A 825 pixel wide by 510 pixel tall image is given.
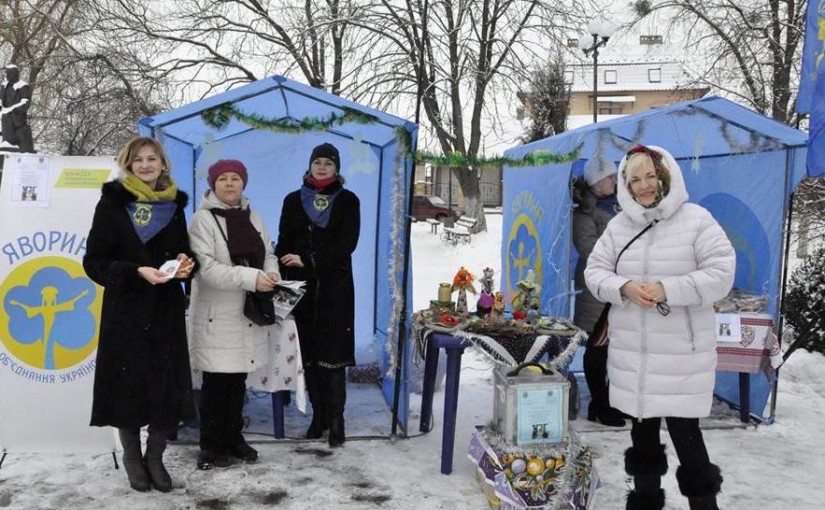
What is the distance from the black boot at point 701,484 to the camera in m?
2.74

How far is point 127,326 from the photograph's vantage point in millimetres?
3217

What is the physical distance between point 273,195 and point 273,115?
93 centimetres

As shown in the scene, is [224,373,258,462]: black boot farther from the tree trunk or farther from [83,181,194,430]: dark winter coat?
the tree trunk

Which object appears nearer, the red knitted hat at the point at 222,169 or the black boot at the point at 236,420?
the red knitted hat at the point at 222,169

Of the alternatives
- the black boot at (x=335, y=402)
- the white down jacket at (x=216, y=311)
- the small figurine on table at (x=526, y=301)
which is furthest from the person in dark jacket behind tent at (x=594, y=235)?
the white down jacket at (x=216, y=311)

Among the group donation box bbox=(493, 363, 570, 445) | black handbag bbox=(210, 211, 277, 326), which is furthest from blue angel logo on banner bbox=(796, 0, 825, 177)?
black handbag bbox=(210, 211, 277, 326)

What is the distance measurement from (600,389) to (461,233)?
11104mm

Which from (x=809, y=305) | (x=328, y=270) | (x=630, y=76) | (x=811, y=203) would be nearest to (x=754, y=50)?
(x=811, y=203)

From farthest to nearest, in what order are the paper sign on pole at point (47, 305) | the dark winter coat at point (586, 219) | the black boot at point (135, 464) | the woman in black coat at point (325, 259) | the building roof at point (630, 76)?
the building roof at point (630, 76)
the dark winter coat at point (586, 219)
the woman in black coat at point (325, 259)
the paper sign on pole at point (47, 305)
the black boot at point (135, 464)

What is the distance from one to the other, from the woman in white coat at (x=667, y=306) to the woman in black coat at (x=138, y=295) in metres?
2.01

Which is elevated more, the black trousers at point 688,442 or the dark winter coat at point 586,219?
the dark winter coat at point 586,219

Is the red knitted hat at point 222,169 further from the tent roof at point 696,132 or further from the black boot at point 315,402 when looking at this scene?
the tent roof at point 696,132

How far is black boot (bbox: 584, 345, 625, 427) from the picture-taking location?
4.67 meters

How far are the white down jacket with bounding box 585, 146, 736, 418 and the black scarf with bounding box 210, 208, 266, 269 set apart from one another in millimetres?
1905
